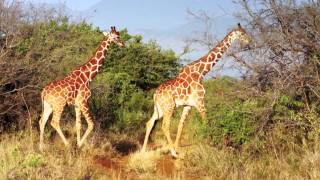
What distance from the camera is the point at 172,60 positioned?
21141 mm

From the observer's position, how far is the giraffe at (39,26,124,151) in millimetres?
11492

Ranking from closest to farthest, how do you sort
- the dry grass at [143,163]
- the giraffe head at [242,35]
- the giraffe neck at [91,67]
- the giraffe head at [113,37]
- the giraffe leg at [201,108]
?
the dry grass at [143,163] < the giraffe head at [242,35] < the giraffe leg at [201,108] < the giraffe neck at [91,67] < the giraffe head at [113,37]

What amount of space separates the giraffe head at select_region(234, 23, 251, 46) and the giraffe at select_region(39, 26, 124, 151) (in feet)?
8.04

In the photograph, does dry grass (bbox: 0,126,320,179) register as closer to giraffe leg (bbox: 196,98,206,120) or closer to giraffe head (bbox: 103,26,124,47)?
giraffe leg (bbox: 196,98,206,120)

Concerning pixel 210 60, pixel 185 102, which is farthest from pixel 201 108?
pixel 210 60

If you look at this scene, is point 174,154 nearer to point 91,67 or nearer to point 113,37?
point 91,67

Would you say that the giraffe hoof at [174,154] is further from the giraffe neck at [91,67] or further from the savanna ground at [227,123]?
the giraffe neck at [91,67]

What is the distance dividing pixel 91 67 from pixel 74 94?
734mm

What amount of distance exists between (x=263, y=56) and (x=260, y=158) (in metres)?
1.88

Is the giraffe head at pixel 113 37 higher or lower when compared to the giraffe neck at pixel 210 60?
higher

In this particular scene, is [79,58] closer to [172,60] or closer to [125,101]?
[125,101]

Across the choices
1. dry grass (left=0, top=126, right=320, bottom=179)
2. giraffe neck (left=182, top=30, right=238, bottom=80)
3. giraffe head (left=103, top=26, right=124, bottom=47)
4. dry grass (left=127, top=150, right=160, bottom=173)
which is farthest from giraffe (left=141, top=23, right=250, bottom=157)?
giraffe head (left=103, top=26, right=124, bottom=47)

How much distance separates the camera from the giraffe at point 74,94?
1149 centimetres

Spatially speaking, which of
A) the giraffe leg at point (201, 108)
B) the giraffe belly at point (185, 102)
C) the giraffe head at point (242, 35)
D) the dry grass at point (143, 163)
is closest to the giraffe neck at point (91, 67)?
the dry grass at point (143, 163)
